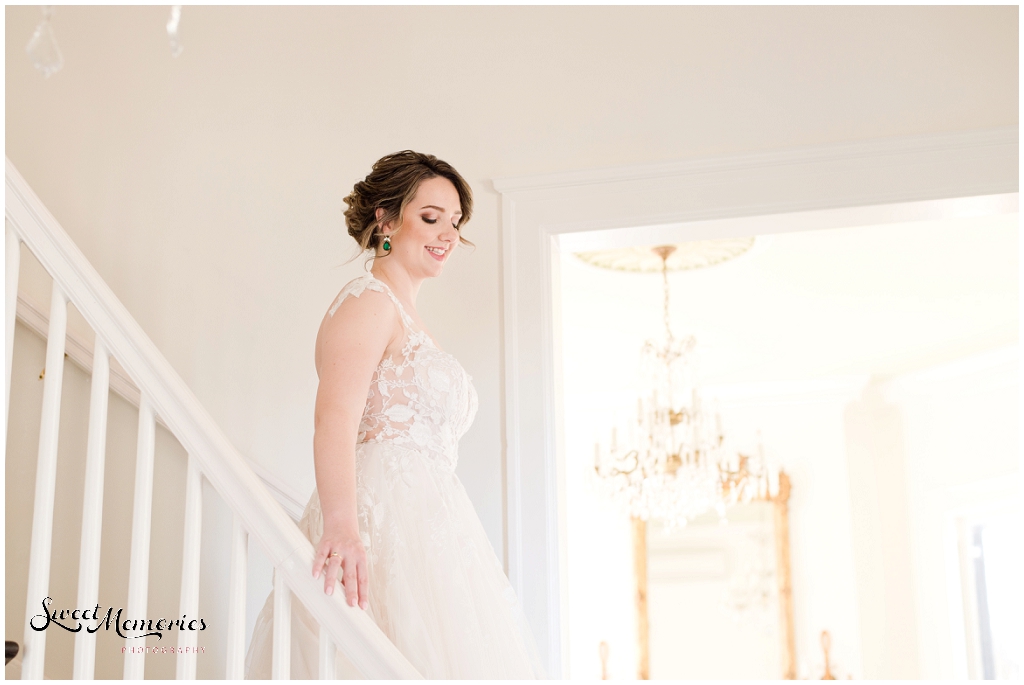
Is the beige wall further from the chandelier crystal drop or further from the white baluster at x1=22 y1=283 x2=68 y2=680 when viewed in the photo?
the chandelier crystal drop

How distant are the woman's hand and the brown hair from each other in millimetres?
789

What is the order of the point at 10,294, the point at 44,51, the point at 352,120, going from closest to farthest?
the point at 44,51 < the point at 10,294 < the point at 352,120

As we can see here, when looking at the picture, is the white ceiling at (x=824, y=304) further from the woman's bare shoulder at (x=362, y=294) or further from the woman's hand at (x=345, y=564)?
the woman's hand at (x=345, y=564)

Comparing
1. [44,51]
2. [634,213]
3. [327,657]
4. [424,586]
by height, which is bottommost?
[327,657]

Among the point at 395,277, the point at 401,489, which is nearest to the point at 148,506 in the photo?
the point at 401,489

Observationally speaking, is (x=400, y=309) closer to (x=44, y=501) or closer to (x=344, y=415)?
(x=344, y=415)

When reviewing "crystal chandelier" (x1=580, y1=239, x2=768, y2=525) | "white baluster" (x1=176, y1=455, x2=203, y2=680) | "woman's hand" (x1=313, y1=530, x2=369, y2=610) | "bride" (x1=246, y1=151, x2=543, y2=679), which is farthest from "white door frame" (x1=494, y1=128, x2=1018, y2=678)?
"crystal chandelier" (x1=580, y1=239, x2=768, y2=525)

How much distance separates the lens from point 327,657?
150 centimetres

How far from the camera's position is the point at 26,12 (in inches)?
128

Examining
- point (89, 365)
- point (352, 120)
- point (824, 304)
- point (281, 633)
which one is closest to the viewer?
point (281, 633)

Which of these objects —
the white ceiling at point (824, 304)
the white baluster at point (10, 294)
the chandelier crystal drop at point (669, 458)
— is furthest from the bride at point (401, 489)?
the chandelier crystal drop at point (669, 458)

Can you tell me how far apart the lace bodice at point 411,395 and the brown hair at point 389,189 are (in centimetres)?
21

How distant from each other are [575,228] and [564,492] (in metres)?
0.76

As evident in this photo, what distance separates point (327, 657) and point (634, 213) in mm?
1634
